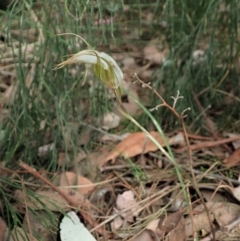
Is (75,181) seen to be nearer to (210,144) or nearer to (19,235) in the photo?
(19,235)

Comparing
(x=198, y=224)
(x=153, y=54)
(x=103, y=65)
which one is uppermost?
(x=103, y=65)

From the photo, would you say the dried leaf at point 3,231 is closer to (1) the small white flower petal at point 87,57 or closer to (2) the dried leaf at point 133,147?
(2) the dried leaf at point 133,147

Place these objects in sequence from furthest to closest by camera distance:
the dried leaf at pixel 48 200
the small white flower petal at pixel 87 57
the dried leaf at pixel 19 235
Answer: the dried leaf at pixel 48 200
the dried leaf at pixel 19 235
the small white flower petal at pixel 87 57

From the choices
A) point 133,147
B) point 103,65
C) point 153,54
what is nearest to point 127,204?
point 133,147

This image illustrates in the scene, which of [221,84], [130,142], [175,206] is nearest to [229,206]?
[175,206]

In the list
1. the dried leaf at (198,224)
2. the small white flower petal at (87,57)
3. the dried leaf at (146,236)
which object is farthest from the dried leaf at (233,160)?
the small white flower petal at (87,57)

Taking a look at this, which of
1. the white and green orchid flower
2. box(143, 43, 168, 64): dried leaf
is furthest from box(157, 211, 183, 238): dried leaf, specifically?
box(143, 43, 168, 64): dried leaf

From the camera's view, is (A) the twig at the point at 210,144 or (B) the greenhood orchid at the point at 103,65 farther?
(A) the twig at the point at 210,144
